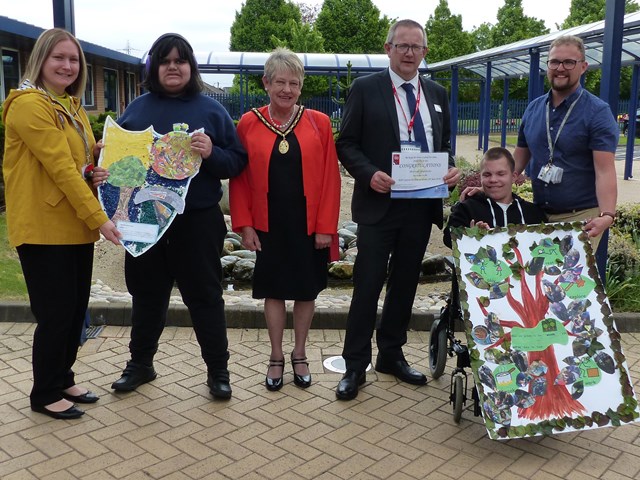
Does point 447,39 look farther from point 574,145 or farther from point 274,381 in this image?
point 274,381

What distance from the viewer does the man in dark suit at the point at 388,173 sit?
390cm

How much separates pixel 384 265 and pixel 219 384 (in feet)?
4.08

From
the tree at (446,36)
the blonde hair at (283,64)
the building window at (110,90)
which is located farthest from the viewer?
the tree at (446,36)

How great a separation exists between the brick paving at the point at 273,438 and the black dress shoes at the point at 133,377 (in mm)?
55

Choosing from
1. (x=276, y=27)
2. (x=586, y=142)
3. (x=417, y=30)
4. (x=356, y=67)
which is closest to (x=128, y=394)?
(x=417, y=30)

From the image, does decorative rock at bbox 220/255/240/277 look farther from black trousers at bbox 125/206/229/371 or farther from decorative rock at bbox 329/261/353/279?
black trousers at bbox 125/206/229/371

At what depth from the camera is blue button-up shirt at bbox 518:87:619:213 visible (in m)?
3.73

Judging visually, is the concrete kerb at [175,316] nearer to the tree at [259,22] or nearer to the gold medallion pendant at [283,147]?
the gold medallion pendant at [283,147]

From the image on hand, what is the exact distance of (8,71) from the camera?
17.6m

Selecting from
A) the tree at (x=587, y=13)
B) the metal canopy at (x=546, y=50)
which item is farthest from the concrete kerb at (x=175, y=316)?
the tree at (x=587, y=13)

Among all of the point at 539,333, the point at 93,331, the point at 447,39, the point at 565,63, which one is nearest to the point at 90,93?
the point at 93,331

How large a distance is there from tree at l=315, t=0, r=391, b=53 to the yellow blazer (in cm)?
3916

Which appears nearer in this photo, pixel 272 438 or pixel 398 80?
pixel 272 438

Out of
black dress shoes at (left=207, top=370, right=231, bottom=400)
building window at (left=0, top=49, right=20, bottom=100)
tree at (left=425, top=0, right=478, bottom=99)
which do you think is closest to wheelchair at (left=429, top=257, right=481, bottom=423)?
black dress shoes at (left=207, top=370, right=231, bottom=400)
